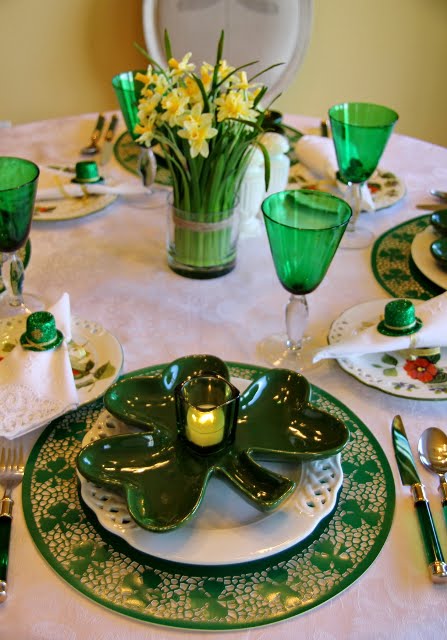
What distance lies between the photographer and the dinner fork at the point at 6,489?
0.62m

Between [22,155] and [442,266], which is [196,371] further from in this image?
[22,155]

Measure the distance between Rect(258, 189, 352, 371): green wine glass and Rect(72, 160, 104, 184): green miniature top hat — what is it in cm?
53

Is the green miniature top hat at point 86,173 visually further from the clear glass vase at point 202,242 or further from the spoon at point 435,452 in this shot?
the spoon at point 435,452

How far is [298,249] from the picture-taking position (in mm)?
864

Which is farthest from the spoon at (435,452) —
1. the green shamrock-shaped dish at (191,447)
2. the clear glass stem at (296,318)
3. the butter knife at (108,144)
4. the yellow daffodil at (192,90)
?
the butter knife at (108,144)

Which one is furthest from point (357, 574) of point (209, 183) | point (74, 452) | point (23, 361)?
point (209, 183)

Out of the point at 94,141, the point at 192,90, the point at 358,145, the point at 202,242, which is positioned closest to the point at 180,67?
the point at 192,90

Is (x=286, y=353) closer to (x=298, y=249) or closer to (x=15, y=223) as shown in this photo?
(x=298, y=249)

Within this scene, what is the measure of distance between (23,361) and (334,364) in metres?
0.40

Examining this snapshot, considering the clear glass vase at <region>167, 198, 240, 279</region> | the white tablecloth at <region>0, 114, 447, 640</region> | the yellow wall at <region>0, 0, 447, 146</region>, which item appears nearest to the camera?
the white tablecloth at <region>0, 114, 447, 640</region>

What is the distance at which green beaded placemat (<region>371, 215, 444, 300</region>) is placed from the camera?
3.56 ft

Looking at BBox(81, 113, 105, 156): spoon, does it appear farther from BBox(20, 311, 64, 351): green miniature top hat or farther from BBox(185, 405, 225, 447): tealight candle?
BBox(185, 405, 225, 447): tealight candle

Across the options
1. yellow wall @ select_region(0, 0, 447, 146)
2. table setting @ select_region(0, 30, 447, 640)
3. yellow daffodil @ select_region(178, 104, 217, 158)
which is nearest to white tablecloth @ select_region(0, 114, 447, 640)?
table setting @ select_region(0, 30, 447, 640)

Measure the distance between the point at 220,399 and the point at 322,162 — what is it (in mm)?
796
